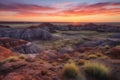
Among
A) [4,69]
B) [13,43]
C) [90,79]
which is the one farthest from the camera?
[13,43]

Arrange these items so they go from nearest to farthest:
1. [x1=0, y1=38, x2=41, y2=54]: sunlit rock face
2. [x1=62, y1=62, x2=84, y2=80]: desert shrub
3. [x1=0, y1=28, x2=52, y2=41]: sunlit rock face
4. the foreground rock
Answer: [x1=62, y1=62, x2=84, y2=80]: desert shrub, the foreground rock, [x1=0, y1=38, x2=41, y2=54]: sunlit rock face, [x1=0, y1=28, x2=52, y2=41]: sunlit rock face

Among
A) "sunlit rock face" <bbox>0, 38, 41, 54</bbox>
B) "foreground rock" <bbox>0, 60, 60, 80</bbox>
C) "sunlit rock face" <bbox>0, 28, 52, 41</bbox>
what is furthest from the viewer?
"sunlit rock face" <bbox>0, 28, 52, 41</bbox>

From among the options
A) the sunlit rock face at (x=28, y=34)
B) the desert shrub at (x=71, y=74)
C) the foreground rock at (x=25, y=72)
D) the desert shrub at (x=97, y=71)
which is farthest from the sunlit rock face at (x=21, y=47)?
the sunlit rock face at (x=28, y=34)

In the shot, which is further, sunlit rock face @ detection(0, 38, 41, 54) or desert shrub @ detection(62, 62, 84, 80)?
sunlit rock face @ detection(0, 38, 41, 54)

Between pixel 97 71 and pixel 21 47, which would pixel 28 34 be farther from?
pixel 97 71

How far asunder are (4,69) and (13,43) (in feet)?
45.3

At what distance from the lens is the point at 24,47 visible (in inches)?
720

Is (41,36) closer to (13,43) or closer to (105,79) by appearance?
(13,43)

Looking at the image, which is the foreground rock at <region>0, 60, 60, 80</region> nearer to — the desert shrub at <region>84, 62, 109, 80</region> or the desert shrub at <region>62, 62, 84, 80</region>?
the desert shrub at <region>62, 62, 84, 80</region>

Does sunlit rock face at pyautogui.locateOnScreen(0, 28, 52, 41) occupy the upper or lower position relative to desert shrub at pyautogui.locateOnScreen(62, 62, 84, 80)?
lower

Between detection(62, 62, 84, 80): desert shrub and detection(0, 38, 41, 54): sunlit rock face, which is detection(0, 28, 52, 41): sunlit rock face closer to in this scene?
detection(0, 38, 41, 54): sunlit rock face

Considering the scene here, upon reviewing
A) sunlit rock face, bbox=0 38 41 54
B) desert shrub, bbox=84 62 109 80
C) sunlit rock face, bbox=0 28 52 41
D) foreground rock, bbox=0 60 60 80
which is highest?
desert shrub, bbox=84 62 109 80

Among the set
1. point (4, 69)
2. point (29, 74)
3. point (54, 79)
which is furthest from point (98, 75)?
point (4, 69)

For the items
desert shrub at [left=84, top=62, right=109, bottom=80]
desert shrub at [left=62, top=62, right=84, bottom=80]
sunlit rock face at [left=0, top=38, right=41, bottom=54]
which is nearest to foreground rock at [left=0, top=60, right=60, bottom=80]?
desert shrub at [left=62, top=62, right=84, bottom=80]
